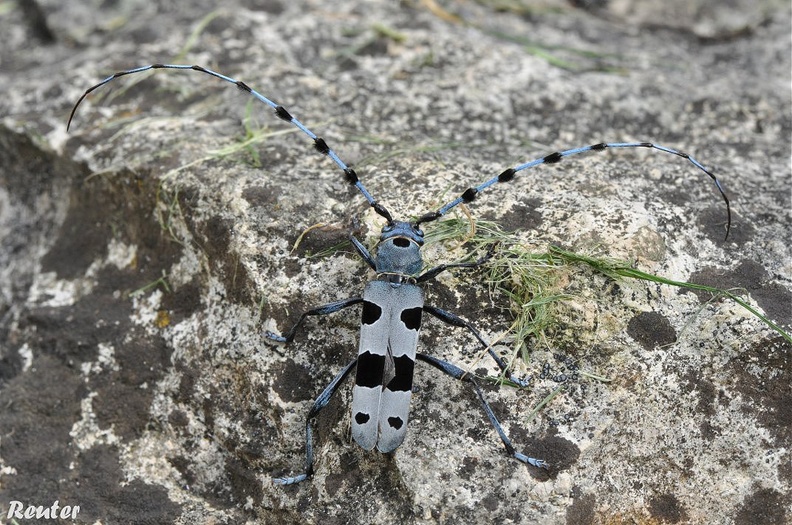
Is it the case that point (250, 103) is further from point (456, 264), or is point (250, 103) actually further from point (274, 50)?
point (456, 264)

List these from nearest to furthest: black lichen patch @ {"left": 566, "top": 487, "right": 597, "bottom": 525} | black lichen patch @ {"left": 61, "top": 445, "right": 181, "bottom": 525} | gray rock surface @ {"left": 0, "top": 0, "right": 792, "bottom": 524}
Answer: black lichen patch @ {"left": 566, "top": 487, "right": 597, "bottom": 525}, gray rock surface @ {"left": 0, "top": 0, "right": 792, "bottom": 524}, black lichen patch @ {"left": 61, "top": 445, "right": 181, "bottom": 525}

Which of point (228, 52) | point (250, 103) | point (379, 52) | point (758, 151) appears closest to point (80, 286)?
point (250, 103)

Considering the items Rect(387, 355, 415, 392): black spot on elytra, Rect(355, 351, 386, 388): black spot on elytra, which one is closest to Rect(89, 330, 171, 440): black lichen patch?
Rect(355, 351, 386, 388): black spot on elytra

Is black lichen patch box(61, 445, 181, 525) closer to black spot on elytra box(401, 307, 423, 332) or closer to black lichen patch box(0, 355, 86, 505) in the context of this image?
black lichen patch box(0, 355, 86, 505)

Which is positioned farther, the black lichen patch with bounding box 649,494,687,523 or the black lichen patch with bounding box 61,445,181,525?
the black lichen patch with bounding box 61,445,181,525

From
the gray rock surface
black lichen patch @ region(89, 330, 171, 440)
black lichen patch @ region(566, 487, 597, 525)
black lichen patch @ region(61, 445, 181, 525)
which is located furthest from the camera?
black lichen patch @ region(89, 330, 171, 440)
